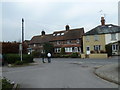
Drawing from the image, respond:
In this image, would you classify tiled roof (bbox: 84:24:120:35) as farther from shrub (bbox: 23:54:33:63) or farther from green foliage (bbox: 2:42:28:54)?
shrub (bbox: 23:54:33:63)

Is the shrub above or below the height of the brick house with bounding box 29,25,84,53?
below

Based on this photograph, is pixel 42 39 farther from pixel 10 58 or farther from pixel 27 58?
pixel 10 58

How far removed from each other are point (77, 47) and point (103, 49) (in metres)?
8.70

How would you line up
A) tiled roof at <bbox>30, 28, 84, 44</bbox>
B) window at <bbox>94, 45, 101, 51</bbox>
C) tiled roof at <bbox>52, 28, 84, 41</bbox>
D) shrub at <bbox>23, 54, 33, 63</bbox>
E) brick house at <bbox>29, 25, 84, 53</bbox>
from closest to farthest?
shrub at <bbox>23, 54, 33, 63</bbox>, window at <bbox>94, 45, 101, 51</bbox>, brick house at <bbox>29, 25, 84, 53</bbox>, tiled roof at <bbox>52, 28, 84, 41</bbox>, tiled roof at <bbox>30, 28, 84, 44</bbox>

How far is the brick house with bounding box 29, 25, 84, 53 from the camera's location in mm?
49000

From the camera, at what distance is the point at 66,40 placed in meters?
51.8

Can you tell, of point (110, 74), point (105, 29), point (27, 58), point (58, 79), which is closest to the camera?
point (58, 79)

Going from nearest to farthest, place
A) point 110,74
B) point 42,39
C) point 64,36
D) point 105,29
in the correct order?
point 110,74, point 105,29, point 64,36, point 42,39

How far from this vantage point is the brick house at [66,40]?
49.0 meters

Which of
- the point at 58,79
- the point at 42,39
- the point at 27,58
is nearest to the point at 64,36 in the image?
the point at 42,39

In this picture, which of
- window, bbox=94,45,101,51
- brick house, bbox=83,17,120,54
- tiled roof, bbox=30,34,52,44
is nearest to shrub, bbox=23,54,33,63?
brick house, bbox=83,17,120,54

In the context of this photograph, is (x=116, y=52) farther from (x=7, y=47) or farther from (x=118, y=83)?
(x=118, y=83)

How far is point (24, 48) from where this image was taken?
103ft

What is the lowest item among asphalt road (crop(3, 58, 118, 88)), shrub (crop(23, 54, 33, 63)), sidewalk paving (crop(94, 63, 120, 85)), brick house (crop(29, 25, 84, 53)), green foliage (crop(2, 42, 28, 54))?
asphalt road (crop(3, 58, 118, 88))
